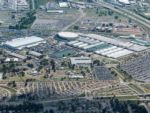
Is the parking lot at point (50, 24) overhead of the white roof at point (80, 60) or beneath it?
overhead

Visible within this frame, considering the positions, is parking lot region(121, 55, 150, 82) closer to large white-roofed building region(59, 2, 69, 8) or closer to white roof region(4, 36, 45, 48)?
white roof region(4, 36, 45, 48)

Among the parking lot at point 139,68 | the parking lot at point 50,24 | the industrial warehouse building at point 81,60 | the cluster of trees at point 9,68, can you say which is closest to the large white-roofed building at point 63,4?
the parking lot at point 50,24

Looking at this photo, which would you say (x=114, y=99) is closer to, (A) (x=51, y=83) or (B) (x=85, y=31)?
(A) (x=51, y=83)

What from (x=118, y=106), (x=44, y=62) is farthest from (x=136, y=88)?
(x=44, y=62)

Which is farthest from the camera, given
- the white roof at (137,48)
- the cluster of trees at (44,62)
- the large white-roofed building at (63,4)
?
the large white-roofed building at (63,4)

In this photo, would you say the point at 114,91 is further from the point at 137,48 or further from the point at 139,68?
the point at 137,48

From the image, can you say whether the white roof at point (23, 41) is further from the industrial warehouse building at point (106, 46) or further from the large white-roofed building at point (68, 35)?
the industrial warehouse building at point (106, 46)
